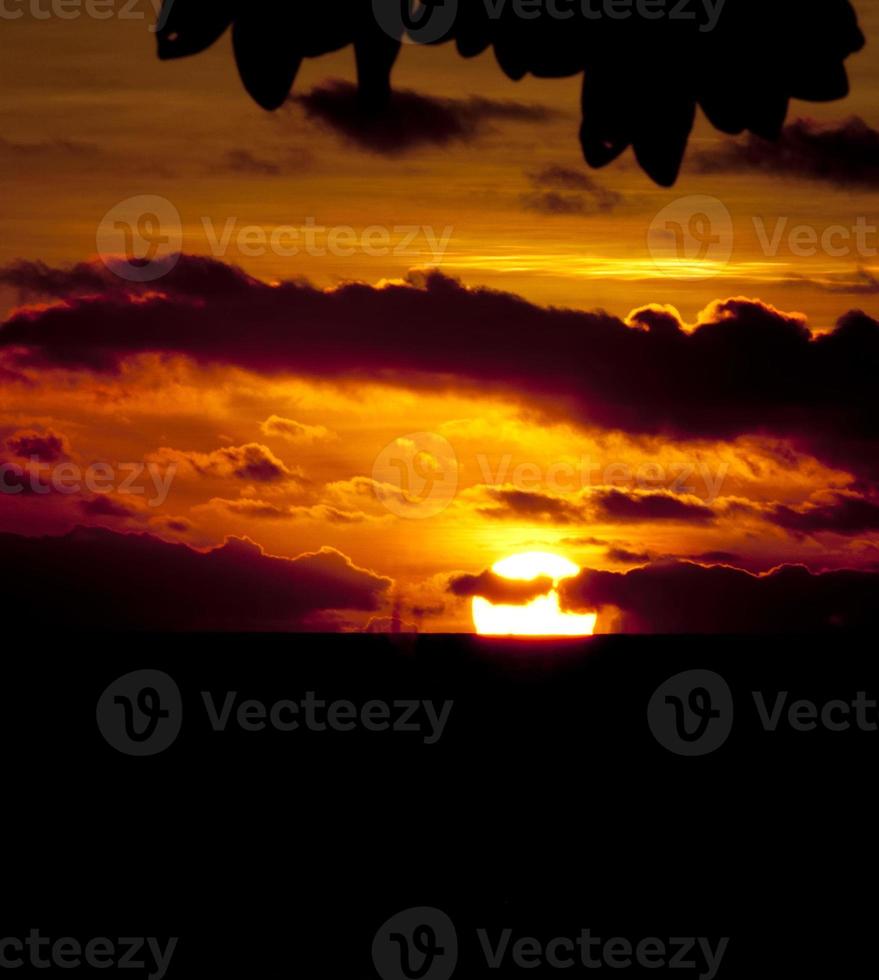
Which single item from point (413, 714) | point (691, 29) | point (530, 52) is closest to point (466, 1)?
point (530, 52)

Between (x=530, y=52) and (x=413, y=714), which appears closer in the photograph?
(x=530, y=52)

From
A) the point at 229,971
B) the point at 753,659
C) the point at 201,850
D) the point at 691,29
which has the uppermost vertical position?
the point at 753,659

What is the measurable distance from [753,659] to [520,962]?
7.62 feet

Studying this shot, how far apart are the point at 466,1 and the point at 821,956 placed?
19.1ft

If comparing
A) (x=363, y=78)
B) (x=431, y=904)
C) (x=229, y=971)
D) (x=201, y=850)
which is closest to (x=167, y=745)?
(x=201, y=850)

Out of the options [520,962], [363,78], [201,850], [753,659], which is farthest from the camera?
[753,659]

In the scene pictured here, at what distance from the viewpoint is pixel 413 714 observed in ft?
23.4

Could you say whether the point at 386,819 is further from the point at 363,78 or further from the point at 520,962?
the point at 363,78

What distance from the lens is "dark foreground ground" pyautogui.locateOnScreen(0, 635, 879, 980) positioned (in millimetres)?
6836

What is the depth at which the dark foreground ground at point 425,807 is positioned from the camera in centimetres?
684

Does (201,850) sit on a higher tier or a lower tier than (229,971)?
higher

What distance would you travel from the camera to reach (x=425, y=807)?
7.04m

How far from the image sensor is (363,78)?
2295mm

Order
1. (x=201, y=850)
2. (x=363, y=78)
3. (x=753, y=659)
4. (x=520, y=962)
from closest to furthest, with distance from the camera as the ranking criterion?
1. (x=363, y=78)
2. (x=520, y=962)
3. (x=201, y=850)
4. (x=753, y=659)
